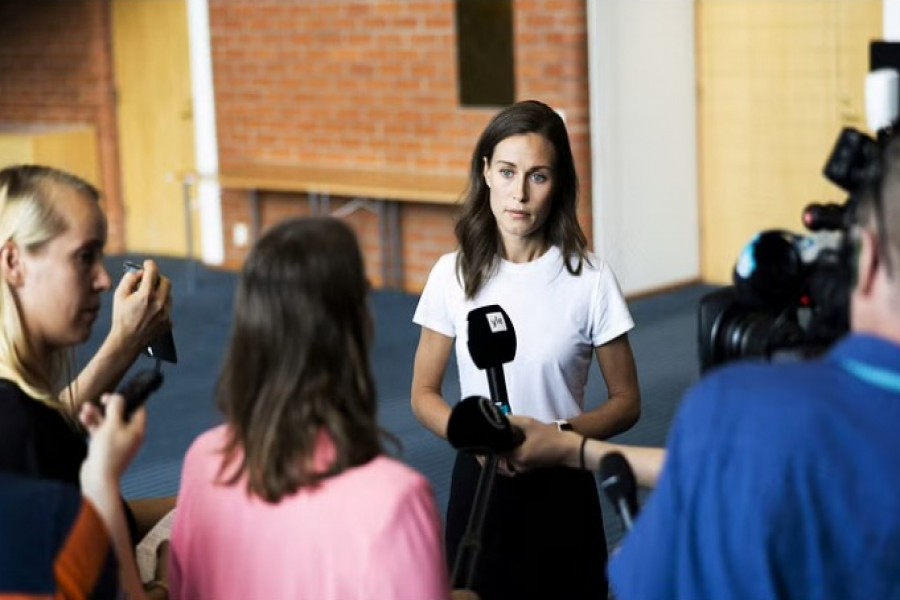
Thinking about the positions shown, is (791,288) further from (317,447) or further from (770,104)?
(770,104)

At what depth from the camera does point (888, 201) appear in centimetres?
156

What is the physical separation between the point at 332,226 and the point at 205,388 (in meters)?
5.20

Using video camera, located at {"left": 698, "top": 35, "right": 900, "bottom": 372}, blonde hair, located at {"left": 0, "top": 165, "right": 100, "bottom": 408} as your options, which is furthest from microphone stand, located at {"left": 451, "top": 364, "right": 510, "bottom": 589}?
blonde hair, located at {"left": 0, "top": 165, "right": 100, "bottom": 408}

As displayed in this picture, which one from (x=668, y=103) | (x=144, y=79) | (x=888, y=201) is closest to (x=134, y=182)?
(x=144, y=79)

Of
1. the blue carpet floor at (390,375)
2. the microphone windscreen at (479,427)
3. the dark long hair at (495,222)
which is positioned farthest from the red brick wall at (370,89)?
the microphone windscreen at (479,427)

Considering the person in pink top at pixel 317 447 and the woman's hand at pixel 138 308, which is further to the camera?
the woman's hand at pixel 138 308

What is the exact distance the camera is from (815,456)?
5.12 ft

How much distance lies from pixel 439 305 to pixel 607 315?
1.09 ft

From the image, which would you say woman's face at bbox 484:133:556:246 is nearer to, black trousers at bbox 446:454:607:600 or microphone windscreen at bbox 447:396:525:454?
black trousers at bbox 446:454:607:600

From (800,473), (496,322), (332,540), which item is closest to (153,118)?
(496,322)

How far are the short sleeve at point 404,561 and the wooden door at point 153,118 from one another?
8.59m

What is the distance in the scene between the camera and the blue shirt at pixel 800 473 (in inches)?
61.6

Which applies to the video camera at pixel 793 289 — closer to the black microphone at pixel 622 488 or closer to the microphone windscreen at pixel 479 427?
the black microphone at pixel 622 488

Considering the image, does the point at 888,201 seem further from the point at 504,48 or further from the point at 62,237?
the point at 504,48
